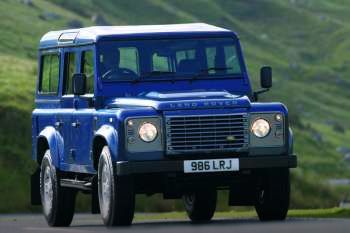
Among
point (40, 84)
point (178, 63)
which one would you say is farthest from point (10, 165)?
point (178, 63)

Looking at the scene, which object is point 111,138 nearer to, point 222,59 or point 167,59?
point 167,59

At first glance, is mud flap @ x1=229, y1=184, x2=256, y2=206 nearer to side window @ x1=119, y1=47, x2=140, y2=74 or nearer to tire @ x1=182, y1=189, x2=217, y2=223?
side window @ x1=119, y1=47, x2=140, y2=74

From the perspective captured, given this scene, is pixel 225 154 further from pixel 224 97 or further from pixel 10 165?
pixel 10 165

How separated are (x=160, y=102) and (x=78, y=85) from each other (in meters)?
1.87

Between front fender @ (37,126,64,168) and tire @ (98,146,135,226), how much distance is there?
258 cm

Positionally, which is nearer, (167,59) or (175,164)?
(175,164)

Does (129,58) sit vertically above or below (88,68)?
above

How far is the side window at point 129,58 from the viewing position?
68.0 feet

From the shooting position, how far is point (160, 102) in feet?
62.8

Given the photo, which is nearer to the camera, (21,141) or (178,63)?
(178,63)

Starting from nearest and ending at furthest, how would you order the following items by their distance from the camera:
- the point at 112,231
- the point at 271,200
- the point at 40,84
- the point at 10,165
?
the point at 112,231
the point at 271,200
the point at 40,84
the point at 10,165

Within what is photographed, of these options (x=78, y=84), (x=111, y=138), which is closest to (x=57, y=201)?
(x=78, y=84)

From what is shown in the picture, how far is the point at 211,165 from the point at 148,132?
34.7 inches

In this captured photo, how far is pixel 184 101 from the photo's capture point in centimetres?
1912
